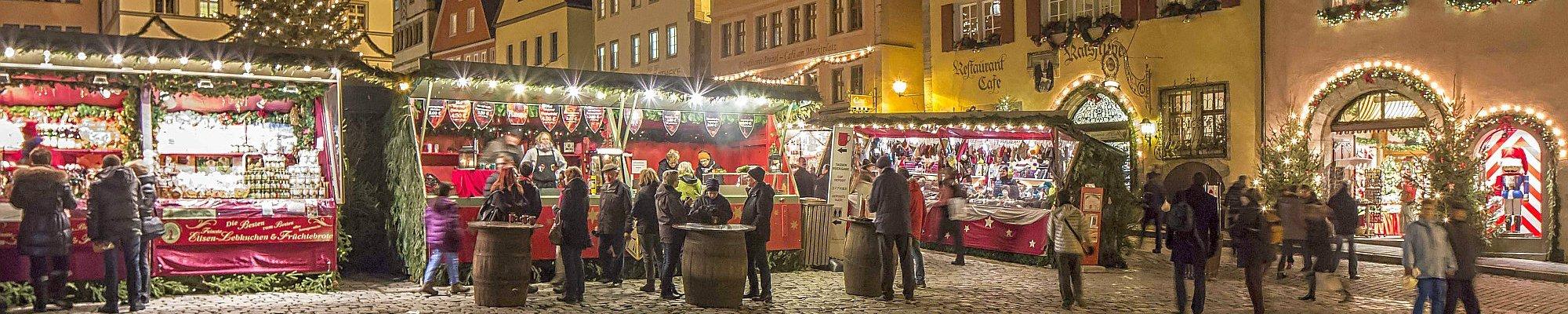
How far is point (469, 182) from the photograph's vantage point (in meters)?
14.9

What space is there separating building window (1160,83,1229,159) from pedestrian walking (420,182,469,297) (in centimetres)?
1561

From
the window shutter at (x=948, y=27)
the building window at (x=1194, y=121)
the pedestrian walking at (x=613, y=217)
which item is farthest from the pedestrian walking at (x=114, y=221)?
the window shutter at (x=948, y=27)

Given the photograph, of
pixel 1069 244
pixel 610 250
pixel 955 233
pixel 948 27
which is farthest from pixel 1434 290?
pixel 948 27

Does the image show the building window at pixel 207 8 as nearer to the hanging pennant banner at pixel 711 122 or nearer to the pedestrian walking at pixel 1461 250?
the hanging pennant banner at pixel 711 122

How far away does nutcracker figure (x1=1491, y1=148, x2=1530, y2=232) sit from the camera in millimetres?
18938

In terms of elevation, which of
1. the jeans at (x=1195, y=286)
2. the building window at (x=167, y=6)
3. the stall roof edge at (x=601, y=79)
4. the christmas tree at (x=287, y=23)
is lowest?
the jeans at (x=1195, y=286)

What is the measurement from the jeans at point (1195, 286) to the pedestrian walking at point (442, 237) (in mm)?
6558

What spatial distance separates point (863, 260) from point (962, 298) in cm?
111

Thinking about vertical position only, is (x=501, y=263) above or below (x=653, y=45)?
below

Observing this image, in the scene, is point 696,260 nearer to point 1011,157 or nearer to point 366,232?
point 366,232

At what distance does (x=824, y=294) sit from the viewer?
1293 centimetres

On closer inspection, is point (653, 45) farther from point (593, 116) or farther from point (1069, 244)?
point (1069, 244)

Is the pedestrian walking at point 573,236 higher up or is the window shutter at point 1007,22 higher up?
the window shutter at point 1007,22

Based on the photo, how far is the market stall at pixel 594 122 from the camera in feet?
46.5
